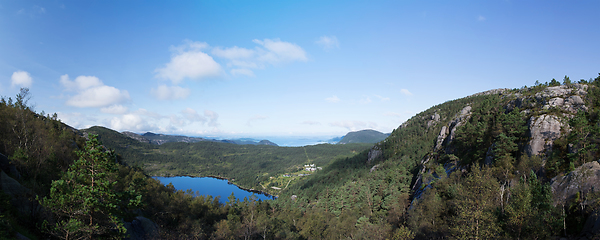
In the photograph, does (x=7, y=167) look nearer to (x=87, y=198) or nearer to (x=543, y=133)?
(x=87, y=198)

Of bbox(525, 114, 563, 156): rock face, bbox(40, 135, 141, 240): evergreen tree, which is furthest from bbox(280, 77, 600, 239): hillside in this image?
bbox(40, 135, 141, 240): evergreen tree

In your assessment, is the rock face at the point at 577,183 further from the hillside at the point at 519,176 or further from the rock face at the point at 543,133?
the rock face at the point at 543,133

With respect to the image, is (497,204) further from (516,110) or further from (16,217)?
(16,217)

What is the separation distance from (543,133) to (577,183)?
48.8ft

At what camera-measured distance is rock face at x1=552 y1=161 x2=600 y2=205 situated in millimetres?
21844

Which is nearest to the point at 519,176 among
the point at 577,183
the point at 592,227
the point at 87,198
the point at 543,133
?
the point at 543,133

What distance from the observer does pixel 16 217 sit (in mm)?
18734

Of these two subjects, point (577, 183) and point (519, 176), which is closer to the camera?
point (577, 183)

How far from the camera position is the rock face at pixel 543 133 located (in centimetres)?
3269

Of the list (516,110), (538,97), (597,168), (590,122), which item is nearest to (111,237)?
(597,168)

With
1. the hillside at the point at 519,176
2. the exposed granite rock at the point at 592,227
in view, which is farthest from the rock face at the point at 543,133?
the exposed granite rock at the point at 592,227

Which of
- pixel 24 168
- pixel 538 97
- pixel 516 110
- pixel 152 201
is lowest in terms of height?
pixel 152 201

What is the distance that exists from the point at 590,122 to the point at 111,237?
63.1m

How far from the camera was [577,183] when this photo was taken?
2302 centimetres
